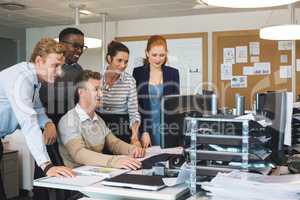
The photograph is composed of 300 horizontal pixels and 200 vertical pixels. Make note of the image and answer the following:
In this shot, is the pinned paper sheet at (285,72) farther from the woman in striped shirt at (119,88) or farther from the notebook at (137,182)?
the notebook at (137,182)

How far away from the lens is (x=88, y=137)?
95.8 inches

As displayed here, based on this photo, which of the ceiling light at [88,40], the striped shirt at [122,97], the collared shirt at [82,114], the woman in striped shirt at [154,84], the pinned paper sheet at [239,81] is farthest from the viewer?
the pinned paper sheet at [239,81]

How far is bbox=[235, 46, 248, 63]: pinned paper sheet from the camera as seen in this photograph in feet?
18.8

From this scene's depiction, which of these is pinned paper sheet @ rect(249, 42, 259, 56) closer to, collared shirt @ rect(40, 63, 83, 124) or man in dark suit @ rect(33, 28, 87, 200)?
man in dark suit @ rect(33, 28, 87, 200)

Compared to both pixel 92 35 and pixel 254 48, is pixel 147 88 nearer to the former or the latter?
pixel 254 48

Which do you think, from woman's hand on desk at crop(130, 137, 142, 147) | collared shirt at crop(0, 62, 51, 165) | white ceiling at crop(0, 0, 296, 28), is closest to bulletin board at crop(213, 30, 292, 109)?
white ceiling at crop(0, 0, 296, 28)

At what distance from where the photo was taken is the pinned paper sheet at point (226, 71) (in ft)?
19.1

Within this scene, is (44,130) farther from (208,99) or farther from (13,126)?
(208,99)

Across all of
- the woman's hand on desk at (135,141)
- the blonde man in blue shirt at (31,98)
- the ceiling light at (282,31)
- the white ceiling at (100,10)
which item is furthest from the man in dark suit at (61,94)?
the white ceiling at (100,10)

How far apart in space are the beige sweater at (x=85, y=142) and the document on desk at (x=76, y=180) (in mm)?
250

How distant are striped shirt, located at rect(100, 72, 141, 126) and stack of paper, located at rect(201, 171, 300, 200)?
1.61 meters

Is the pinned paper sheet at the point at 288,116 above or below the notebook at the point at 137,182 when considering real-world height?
above

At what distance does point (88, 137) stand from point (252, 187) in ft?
4.15

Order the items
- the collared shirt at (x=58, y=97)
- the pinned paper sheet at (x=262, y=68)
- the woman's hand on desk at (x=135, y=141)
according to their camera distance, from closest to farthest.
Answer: the collared shirt at (x=58, y=97)
the woman's hand on desk at (x=135, y=141)
the pinned paper sheet at (x=262, y=68)
